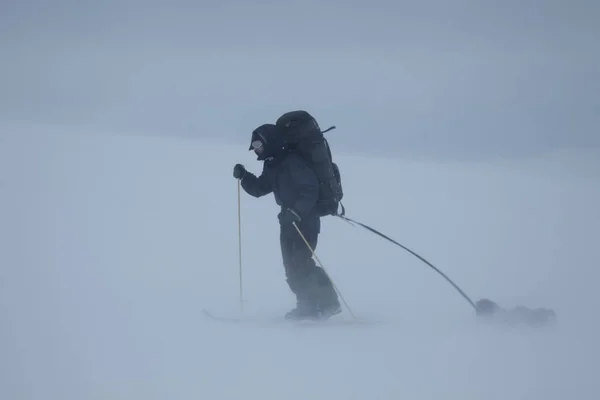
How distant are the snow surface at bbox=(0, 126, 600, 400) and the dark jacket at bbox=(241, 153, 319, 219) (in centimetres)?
94

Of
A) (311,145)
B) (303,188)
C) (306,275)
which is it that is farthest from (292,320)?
(311,145)

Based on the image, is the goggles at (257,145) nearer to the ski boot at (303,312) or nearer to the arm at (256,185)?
the arm at (256,185)

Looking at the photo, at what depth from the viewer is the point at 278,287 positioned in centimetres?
679

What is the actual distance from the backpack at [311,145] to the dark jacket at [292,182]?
7cm

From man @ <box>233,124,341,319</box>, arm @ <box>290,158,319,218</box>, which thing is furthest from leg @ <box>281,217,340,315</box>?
arm @ <box>290,158,319,218</box>

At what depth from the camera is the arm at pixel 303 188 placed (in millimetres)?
5418

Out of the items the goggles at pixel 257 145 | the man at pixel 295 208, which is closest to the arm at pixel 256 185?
the man at pixel 295 208

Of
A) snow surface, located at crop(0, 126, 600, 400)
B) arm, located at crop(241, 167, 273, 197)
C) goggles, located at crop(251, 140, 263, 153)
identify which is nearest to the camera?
snow surface, located at crop(0, 126, 600, 400)

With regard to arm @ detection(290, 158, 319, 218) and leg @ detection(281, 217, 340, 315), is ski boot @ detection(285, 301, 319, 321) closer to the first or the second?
leg @ detection(281, 217, 340, 315)

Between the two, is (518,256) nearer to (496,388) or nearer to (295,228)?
(295,228)

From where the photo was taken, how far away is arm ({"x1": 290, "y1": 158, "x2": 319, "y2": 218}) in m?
5.42

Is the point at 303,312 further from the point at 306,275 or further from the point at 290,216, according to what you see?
the point at 290,216

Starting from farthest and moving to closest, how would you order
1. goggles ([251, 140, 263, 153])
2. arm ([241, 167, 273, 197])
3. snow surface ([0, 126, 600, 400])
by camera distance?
arm ([241, 167, 273, 197]) < goggles ([251, 140, 263, 153]) < snow surface ([0, 126, 600, 400])

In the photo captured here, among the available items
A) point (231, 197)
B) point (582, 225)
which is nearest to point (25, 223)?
point (231, 197)
